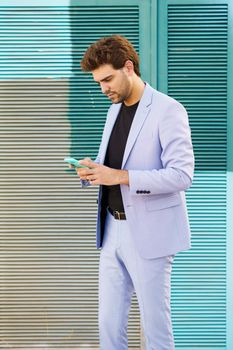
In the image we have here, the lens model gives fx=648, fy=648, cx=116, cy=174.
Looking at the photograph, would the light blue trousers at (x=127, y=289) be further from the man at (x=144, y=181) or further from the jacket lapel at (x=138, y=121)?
the jacket lapel at (x=138, y=121)

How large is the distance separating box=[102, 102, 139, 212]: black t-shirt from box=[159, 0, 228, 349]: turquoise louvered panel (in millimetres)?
834

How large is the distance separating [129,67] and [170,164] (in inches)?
19.4

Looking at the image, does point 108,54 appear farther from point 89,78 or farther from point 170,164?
point 89,78

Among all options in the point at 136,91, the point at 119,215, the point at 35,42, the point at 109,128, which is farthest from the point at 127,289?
→ the point at 35,42

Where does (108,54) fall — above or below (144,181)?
above

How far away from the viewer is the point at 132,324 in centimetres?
402

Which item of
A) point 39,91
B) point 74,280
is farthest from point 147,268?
point 39,91

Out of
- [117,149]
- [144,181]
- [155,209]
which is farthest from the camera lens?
[117,149]

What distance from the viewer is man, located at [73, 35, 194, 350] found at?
9.26 feet

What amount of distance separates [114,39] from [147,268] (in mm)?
1047

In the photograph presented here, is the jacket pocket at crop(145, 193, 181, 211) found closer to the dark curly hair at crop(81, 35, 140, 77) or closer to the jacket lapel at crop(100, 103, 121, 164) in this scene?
the jacket lapel at crop(100, 103, 121, 164)

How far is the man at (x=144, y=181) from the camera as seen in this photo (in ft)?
9.26

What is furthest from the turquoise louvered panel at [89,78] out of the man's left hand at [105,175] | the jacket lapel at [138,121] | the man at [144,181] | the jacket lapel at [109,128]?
the man's left hand at [105,175]

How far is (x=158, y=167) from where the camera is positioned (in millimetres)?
2939
